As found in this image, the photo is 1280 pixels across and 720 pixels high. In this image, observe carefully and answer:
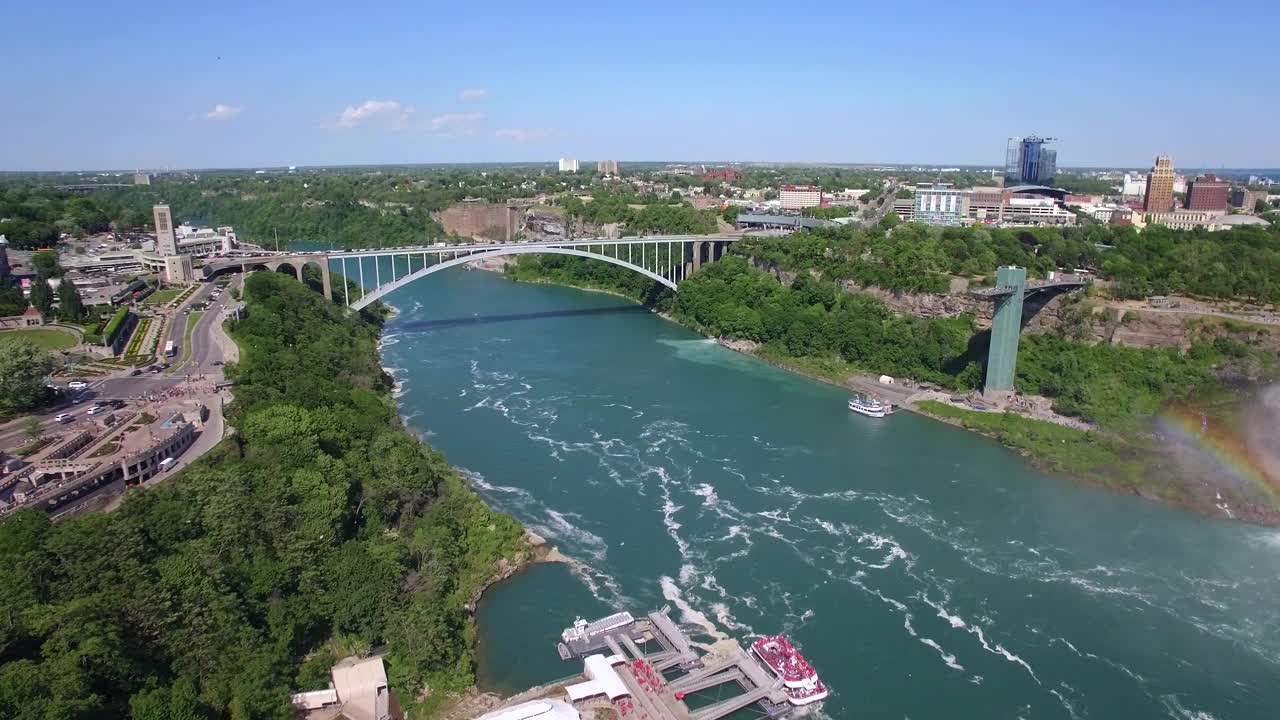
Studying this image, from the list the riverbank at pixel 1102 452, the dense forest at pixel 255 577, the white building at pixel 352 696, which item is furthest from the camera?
the riverbank at pixel 1102 452

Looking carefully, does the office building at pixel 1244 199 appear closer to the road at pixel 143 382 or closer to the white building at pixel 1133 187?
the white building at pixel 1133 187

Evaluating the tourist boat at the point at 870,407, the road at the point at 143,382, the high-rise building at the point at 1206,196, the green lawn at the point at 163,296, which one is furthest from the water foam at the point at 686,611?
the high-rise building at the point at 1206,196

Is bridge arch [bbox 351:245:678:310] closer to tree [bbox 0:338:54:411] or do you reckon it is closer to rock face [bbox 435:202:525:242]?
tree [bbox 0:338:54:411]

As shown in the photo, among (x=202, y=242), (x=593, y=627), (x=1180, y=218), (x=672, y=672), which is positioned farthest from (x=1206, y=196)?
(x=202, y=242)

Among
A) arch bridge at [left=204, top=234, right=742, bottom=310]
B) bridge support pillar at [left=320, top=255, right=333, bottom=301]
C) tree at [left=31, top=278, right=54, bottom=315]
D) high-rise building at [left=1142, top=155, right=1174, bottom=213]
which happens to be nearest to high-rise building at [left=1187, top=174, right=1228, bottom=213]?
high-rise building at [left=1142, top=155, right=1174, bottom=213]

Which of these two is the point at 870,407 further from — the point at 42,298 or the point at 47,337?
the point at 42,298
